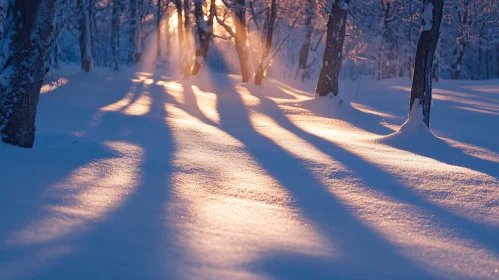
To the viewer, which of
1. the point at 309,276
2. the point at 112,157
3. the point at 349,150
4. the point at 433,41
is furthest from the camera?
the point at 433,41

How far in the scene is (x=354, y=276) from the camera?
2545mm

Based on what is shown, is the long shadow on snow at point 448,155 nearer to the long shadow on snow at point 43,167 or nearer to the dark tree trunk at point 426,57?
the dark tree trunk at point 426,57

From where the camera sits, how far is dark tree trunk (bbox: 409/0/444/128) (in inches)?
304

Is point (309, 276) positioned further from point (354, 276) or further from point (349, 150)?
point (349, 150)

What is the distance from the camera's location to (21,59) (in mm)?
4621

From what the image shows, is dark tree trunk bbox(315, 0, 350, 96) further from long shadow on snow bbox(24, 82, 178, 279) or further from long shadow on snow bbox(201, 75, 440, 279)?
long shadow on snow bbox(24, 82, 178, 279)

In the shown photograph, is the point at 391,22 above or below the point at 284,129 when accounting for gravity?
above

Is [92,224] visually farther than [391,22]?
No

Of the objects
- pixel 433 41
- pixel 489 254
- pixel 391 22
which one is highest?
pixel 391 22

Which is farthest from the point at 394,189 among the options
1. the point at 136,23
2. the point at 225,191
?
the point at 136,23

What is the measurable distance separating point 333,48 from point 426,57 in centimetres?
495

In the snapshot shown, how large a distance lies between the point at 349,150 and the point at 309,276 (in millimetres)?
4175

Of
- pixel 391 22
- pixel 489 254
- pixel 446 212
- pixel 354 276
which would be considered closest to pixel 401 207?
pixel 446 212

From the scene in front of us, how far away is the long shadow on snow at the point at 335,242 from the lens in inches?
102
